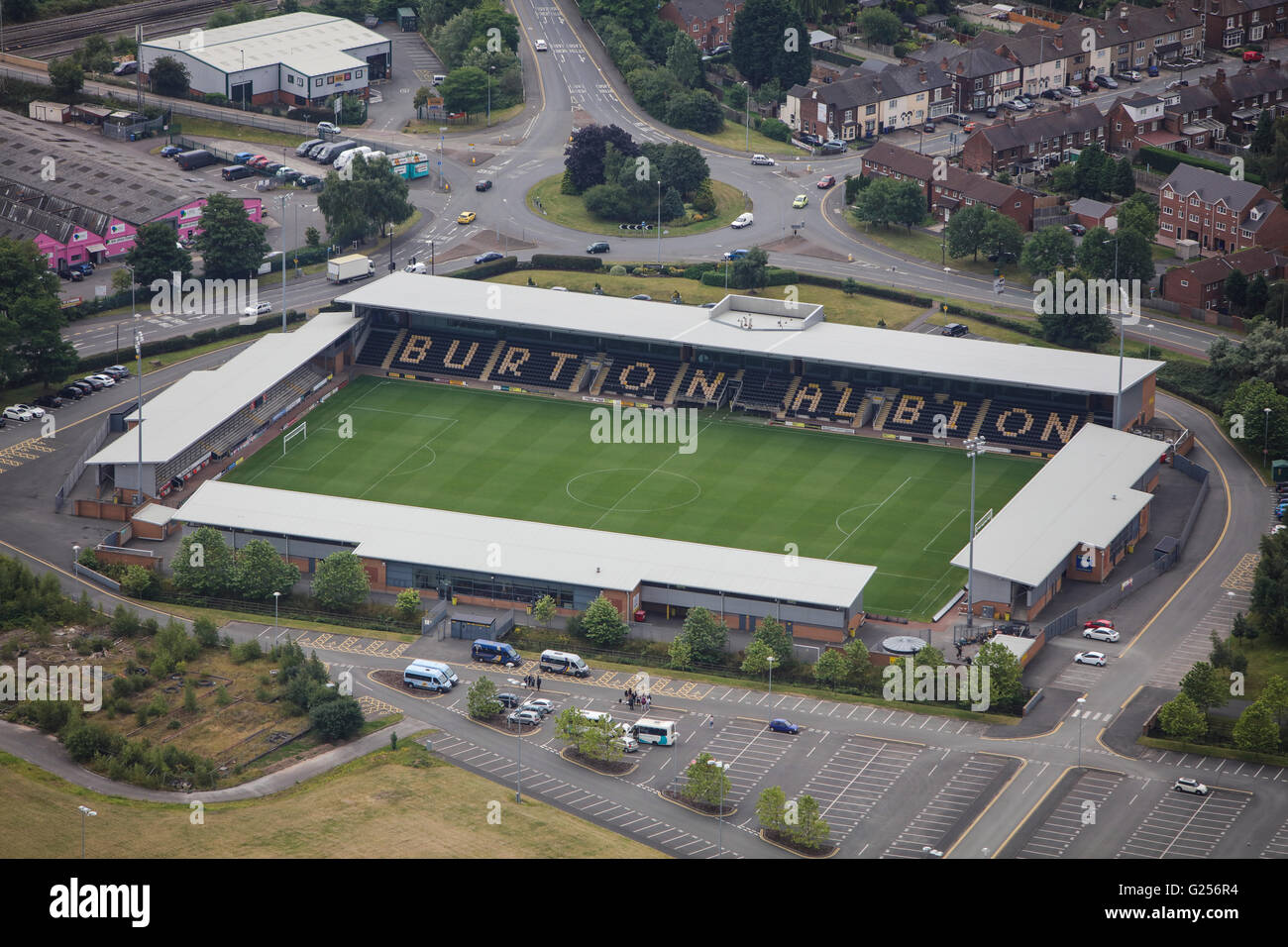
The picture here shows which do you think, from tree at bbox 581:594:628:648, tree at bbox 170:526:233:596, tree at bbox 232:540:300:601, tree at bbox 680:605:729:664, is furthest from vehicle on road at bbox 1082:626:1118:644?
tree at bbox 170:526:233:596

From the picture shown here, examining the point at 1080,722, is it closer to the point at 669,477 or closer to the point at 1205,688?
the point at 1205,688

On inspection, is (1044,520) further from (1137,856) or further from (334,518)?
(334,518)

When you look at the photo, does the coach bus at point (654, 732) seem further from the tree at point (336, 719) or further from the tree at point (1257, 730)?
the tree at point (1257, 730)

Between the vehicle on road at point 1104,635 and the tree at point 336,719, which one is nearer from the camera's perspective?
the tree at point 336,719

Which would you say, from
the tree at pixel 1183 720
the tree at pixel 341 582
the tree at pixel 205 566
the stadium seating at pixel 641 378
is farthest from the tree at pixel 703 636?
the stadium seating at pixel 641 378

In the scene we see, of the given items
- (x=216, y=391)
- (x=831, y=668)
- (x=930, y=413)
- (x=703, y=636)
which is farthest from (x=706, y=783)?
(x=216, y=391)

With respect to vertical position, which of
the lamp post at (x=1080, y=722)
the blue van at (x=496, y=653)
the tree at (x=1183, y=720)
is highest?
the tree at (x=1183, y=720)
